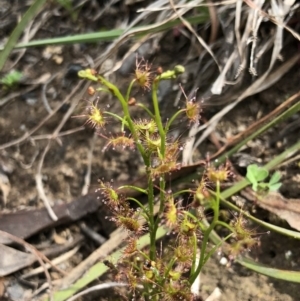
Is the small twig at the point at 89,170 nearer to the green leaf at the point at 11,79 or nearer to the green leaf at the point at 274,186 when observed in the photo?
the green leaf at the point at 11,79

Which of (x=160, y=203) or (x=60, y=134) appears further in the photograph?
(x=60, y=134)

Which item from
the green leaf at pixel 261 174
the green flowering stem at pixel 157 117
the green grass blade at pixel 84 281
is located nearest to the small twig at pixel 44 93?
the green grass blade at pixel 84 281

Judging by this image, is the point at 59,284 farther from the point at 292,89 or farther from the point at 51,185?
the point at 292,89

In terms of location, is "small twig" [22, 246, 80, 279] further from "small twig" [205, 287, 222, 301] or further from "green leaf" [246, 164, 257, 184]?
"green leaf" [246, 164, 257, 184]

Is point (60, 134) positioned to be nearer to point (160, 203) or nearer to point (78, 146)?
point (78, 146)

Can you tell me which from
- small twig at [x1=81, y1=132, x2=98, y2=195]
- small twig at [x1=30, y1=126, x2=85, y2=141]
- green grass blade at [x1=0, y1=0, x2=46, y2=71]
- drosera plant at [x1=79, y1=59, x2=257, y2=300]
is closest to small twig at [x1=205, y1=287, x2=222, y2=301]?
drosera plant at [x1=79, y1=59, x2=257, y2=300]

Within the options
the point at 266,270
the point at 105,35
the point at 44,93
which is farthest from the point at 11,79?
the point at 266,270
